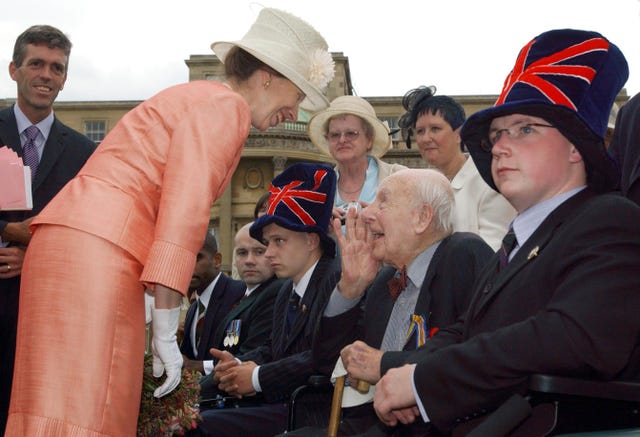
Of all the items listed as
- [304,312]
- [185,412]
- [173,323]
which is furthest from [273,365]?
[173,323]

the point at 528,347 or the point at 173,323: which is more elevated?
the point at 528,347

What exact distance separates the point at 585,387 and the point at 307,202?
2968 mm

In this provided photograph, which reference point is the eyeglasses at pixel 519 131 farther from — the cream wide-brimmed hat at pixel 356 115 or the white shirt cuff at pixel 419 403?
the cream wide-brimmed hat at pixel 356 115

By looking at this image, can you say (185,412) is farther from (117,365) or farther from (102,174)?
(102,174)

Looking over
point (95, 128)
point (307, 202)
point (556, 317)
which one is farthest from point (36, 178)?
point (95, 128)

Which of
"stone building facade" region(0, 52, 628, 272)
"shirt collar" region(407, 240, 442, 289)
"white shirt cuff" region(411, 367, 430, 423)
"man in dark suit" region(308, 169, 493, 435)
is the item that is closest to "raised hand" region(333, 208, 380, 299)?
"man in dark suit" region(308, 169, 493, 435)

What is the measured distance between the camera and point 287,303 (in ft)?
16.6

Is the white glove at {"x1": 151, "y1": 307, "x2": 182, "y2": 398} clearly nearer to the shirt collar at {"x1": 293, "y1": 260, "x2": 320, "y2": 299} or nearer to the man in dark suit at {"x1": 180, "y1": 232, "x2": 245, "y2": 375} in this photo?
the shirt collar at {"x1": 293, "y1": 260, "x2": 320, "y2": 299}

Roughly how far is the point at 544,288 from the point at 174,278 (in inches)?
51.4

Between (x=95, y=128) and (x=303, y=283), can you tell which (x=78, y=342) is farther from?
(x=95, y=128)

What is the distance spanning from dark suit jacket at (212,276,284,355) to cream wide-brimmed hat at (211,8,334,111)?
198cm

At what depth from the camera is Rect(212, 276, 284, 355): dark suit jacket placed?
540cm

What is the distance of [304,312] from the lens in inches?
182

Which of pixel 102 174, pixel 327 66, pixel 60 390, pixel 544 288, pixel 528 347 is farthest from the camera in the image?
pixel 327 66
